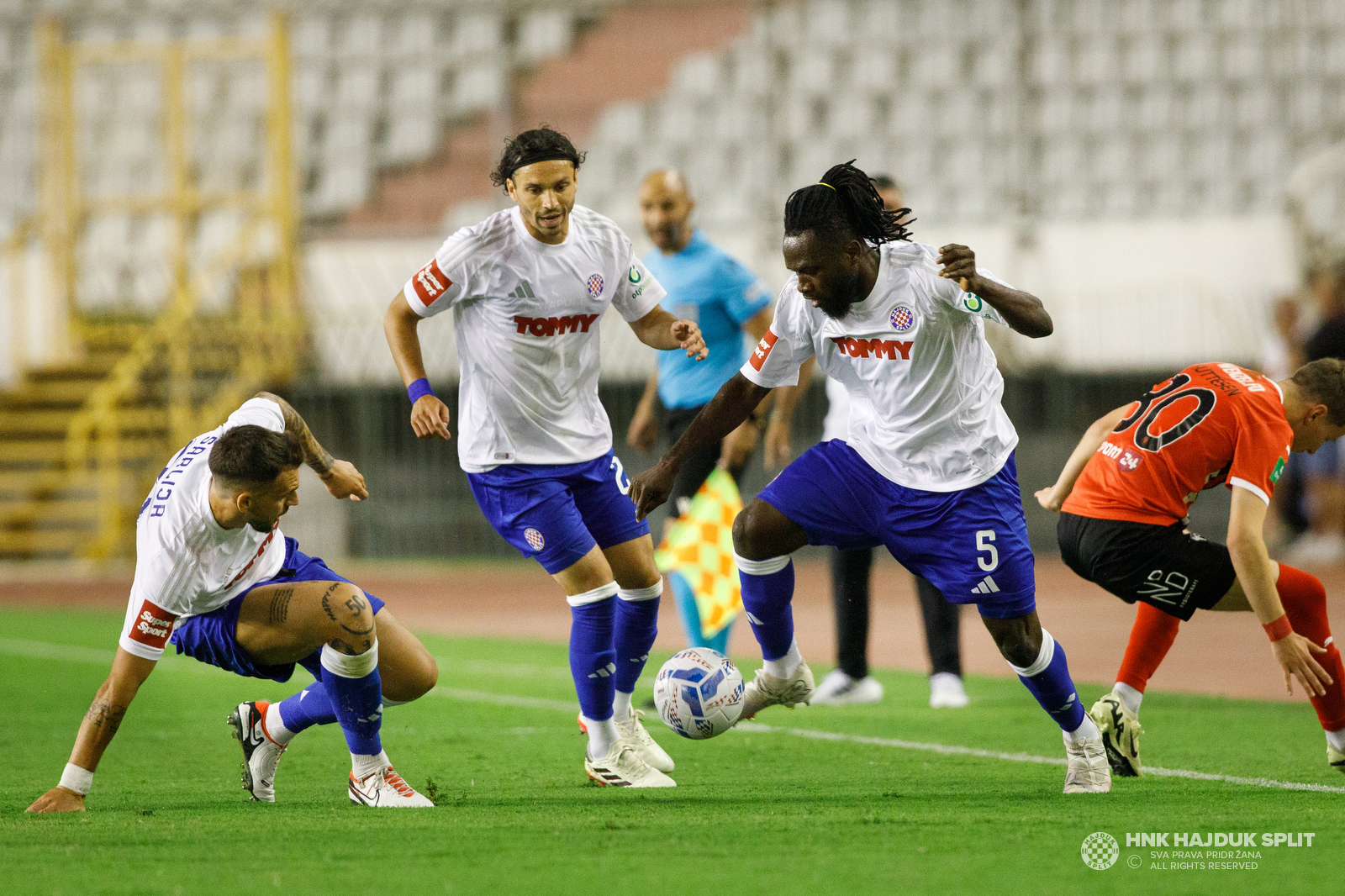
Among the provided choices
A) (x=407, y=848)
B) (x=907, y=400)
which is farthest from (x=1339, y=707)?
(x=407, y=848)

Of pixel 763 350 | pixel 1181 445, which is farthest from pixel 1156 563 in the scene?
pixel 763 350

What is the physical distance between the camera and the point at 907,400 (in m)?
5.31

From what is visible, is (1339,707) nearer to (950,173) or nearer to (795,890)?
(795,890)

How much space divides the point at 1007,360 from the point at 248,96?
11241 mm

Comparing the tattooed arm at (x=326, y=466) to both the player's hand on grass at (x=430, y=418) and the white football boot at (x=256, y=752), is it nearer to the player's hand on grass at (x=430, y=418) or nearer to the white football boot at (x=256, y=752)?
the player's hand on grass at (x=430, y=418)

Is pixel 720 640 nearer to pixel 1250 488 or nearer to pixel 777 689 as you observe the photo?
pixel 777 689

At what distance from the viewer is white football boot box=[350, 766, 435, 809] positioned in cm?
514

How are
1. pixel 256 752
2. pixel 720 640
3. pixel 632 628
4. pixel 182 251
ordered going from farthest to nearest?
pixel 182 251 < pixel 720 640 < pixel 632 628 < pixel 256 752

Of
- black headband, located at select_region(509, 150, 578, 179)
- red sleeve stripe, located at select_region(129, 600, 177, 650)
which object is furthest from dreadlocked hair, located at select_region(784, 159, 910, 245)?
red sleeve stripe, located at select_region(129, 600, 177, 650)

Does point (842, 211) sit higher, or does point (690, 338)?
point (842, 211)

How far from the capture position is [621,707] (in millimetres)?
6051

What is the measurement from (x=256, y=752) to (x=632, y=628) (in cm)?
145

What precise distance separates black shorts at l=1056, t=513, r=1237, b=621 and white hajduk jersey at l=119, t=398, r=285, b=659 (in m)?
2.75

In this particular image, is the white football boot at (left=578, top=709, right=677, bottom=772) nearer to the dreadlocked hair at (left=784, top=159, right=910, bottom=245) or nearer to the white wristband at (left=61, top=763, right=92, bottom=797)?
the white wristband at (left=61, top=763, right=92, bottom=797)
